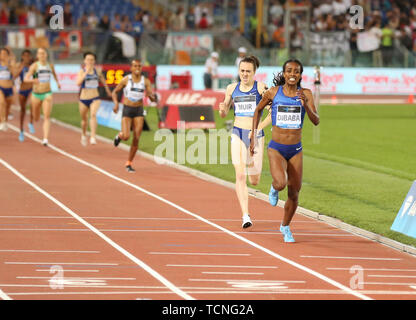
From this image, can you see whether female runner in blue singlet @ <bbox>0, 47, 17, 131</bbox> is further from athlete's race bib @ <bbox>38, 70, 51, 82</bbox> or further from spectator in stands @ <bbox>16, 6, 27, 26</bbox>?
spectator in stands @ <bbox>16, 6, 27, 26</bbox>

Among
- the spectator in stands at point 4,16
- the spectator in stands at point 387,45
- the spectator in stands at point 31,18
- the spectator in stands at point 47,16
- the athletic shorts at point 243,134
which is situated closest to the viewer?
the athletic shorts at point 243,134

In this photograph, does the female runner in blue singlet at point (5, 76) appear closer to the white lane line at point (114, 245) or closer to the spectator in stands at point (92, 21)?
the white lane line at point (114, 245)

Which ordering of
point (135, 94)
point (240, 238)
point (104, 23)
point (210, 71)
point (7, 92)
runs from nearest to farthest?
point (240, 238) < point (135, 94) < point (7, 92) < point (210, 71) < point (104, 23)

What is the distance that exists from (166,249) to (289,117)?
221 centimetres

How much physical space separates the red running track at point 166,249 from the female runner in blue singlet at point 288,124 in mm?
815

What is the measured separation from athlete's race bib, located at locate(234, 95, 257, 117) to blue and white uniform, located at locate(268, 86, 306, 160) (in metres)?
1.03

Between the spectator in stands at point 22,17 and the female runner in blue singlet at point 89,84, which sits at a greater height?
the spectator in stands at point 22,17

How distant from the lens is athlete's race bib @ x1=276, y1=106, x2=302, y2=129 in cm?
1222

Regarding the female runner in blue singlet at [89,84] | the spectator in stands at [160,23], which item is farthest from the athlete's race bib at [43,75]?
the spectator in stands at [160,23]

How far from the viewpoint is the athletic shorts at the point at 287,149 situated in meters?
12.4

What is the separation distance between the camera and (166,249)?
11.9 metres

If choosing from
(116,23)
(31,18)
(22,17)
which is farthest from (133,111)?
(116,23)

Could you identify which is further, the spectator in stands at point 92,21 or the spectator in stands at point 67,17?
the spectator in stands at point 92,21

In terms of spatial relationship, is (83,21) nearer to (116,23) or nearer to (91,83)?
(116,23)
